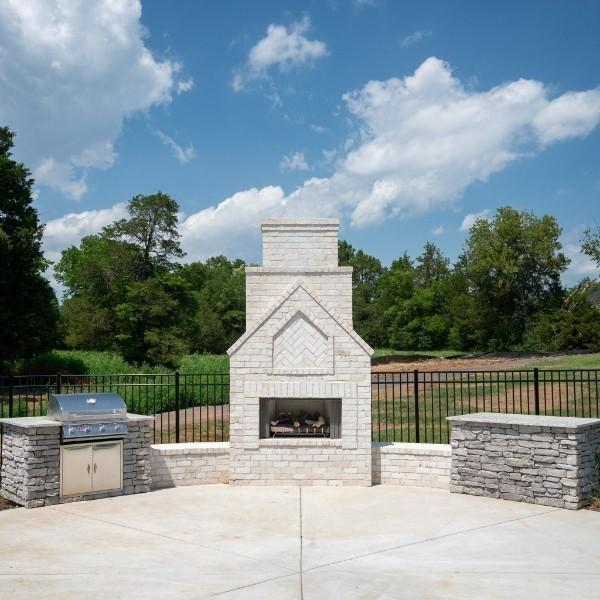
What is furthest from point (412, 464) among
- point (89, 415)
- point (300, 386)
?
point (89, 415)

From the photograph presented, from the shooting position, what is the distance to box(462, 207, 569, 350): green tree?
56.9 m

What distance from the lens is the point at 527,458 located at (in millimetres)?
8734

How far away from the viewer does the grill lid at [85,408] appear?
8852 millimetres

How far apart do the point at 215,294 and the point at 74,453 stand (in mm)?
56069

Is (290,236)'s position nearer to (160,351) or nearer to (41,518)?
(41,518)

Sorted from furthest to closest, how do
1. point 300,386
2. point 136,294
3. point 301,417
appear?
point 136,294 < point 301,417 < point 300,386

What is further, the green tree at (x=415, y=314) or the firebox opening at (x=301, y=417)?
the green tree at (x=415, y=314)

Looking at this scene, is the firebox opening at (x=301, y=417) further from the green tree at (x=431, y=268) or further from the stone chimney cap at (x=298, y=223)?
the green tree at (x=431, y=268)

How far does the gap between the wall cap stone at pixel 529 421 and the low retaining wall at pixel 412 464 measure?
2.21 feet

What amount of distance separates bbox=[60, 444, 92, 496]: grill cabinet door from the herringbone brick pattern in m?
3.00

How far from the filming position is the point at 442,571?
236 inches

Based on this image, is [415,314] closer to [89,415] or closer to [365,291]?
[365,291]

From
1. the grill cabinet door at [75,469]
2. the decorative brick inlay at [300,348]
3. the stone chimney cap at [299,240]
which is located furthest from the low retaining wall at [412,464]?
the grill cabinet door at [75,469]

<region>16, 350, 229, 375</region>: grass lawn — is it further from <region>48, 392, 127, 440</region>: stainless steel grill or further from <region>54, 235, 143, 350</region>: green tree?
<region>48, 392, 127, 440</region>: stainless steel grill
